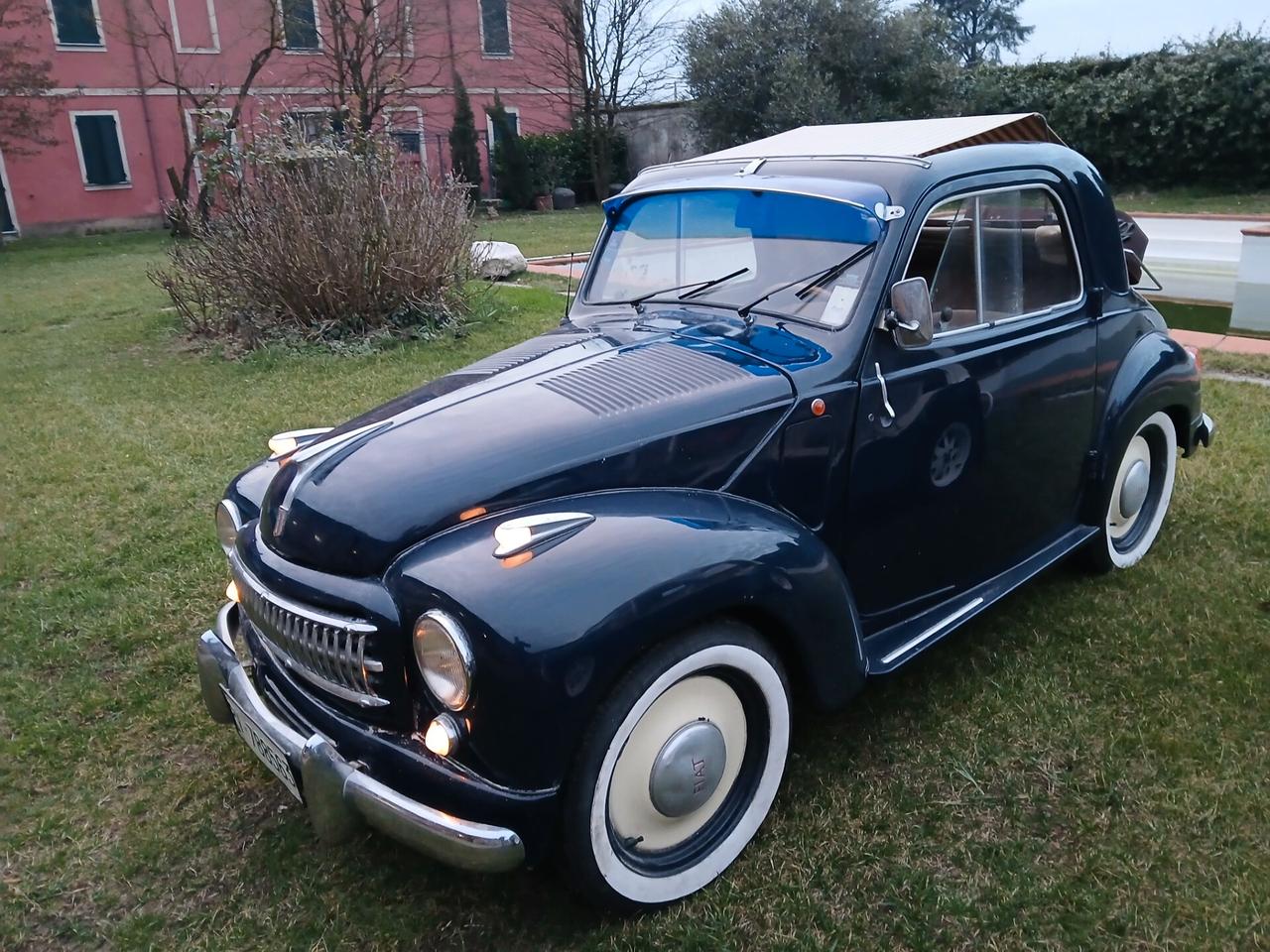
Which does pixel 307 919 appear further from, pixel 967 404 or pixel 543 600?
pixel 967 404

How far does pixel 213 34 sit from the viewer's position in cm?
2412

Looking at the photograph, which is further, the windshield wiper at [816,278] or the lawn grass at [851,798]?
the windshield wiper at [816,278]

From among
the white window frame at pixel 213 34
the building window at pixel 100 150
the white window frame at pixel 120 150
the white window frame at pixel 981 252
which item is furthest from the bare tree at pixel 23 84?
the white window frame at pixel 981 252

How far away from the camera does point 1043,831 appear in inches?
101

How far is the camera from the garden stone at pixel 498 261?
1132 cm

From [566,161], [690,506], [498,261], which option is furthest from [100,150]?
[690,506]

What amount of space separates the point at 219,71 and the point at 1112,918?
1085 inches

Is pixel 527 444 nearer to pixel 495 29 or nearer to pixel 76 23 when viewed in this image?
pixel 76 23

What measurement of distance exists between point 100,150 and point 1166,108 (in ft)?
79.8

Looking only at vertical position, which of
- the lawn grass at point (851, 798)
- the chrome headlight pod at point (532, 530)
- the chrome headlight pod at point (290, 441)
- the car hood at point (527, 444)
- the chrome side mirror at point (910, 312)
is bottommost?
the lawn grass at point (851, 798)

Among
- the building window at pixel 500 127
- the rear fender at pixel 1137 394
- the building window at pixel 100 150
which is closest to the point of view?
the rear fender at pixel 1137 394

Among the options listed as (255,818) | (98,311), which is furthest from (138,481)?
(98,311)

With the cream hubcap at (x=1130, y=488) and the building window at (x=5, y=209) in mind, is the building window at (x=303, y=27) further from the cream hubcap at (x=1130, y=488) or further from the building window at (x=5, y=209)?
the cream hubcap at (x=1130, y=488)

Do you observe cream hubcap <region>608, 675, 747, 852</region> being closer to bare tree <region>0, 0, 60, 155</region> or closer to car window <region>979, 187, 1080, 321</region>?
car window <region>979, 187, 1080, 321</region>
